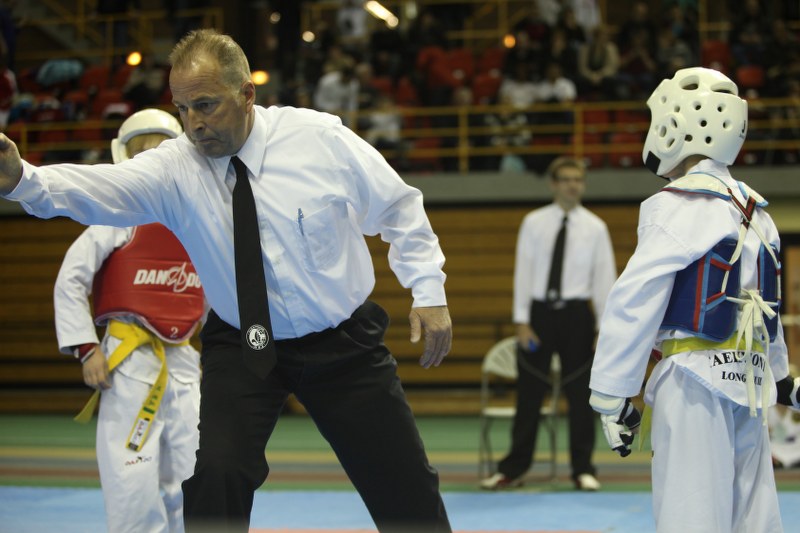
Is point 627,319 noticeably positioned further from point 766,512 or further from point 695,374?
point 766,512

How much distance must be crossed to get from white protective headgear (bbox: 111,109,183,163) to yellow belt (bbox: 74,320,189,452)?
0.74 metres

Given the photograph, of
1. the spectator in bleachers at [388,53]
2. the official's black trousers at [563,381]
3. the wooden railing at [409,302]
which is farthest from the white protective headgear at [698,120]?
the spectator in bleachers at [388,53]

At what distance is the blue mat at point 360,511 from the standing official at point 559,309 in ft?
1.43

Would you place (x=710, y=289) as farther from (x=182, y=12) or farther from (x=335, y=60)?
(x=182, y=12)

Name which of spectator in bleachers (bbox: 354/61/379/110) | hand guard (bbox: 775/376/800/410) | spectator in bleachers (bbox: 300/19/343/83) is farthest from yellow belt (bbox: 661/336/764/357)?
spectator in bleachers (bbox: 300/19/343/83)

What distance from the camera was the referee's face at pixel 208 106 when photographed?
3.20 metres

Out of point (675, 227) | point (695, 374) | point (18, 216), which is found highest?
point (675, 227)

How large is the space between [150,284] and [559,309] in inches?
158

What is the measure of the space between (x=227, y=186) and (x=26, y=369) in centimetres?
1126

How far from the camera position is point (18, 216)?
44.9 ft

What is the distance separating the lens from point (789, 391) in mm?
3564

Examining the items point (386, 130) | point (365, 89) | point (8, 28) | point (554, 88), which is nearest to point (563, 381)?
point (386, 130)

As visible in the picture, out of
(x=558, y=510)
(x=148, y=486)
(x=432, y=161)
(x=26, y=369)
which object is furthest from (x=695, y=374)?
(x=26, y=369)

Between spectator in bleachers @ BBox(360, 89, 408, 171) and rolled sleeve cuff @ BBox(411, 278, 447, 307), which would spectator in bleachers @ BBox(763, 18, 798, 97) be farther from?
rolled sleeve cuff @ BBox(411, 278, 447, 307)
